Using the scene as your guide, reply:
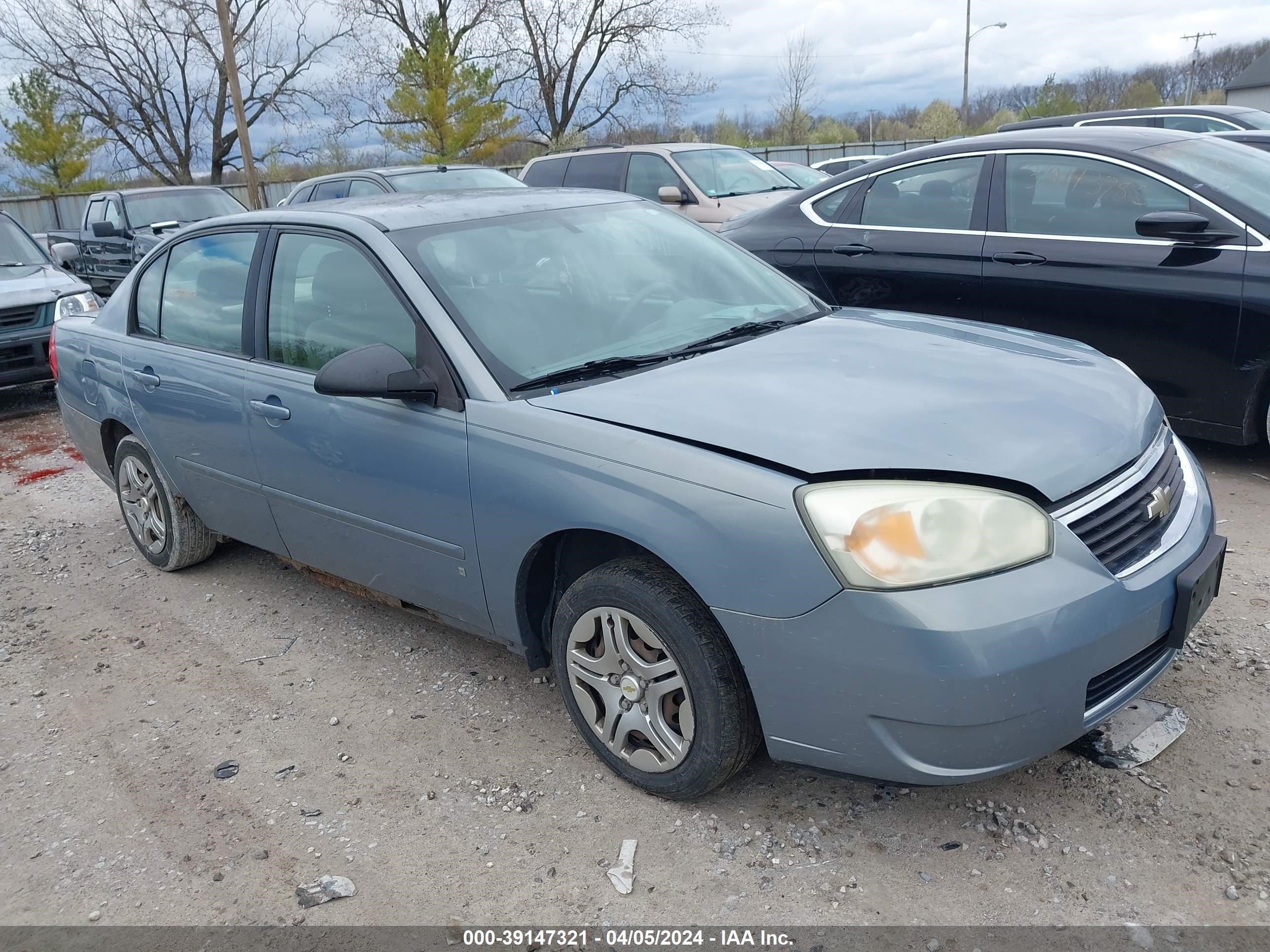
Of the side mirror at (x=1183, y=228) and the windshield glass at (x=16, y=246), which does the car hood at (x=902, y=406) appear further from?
the windshield glass at (x=16, y=246)

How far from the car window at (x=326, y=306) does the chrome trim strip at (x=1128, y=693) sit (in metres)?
2.17

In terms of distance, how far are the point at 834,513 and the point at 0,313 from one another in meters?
8.77

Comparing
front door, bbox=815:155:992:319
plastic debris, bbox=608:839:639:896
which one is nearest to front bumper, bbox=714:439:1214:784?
plastic debris, bbox=608:839:639:896

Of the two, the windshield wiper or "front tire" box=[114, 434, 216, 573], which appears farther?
"front tire" box=[114, 434, 216, 573]

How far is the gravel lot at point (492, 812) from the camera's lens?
8.20ft

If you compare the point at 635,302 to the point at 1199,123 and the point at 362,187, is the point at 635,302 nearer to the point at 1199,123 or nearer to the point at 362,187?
the point at 362,187

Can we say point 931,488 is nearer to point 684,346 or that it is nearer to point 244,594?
point 684,346

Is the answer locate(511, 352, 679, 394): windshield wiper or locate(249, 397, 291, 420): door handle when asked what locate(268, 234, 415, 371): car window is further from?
locate(511, 352, 679, 394): windshield wiper

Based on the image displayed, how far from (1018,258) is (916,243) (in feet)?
2.00

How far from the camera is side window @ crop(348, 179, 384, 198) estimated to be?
10930mm

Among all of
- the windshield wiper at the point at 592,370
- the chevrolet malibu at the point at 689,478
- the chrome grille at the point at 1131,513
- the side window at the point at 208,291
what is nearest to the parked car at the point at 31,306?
the side window at the point at 208,291

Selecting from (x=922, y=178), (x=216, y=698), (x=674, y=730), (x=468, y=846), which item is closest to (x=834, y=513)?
(x=674, y=730)

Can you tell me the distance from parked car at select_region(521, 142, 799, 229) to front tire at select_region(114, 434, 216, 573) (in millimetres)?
6580

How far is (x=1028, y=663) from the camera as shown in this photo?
2271mm
